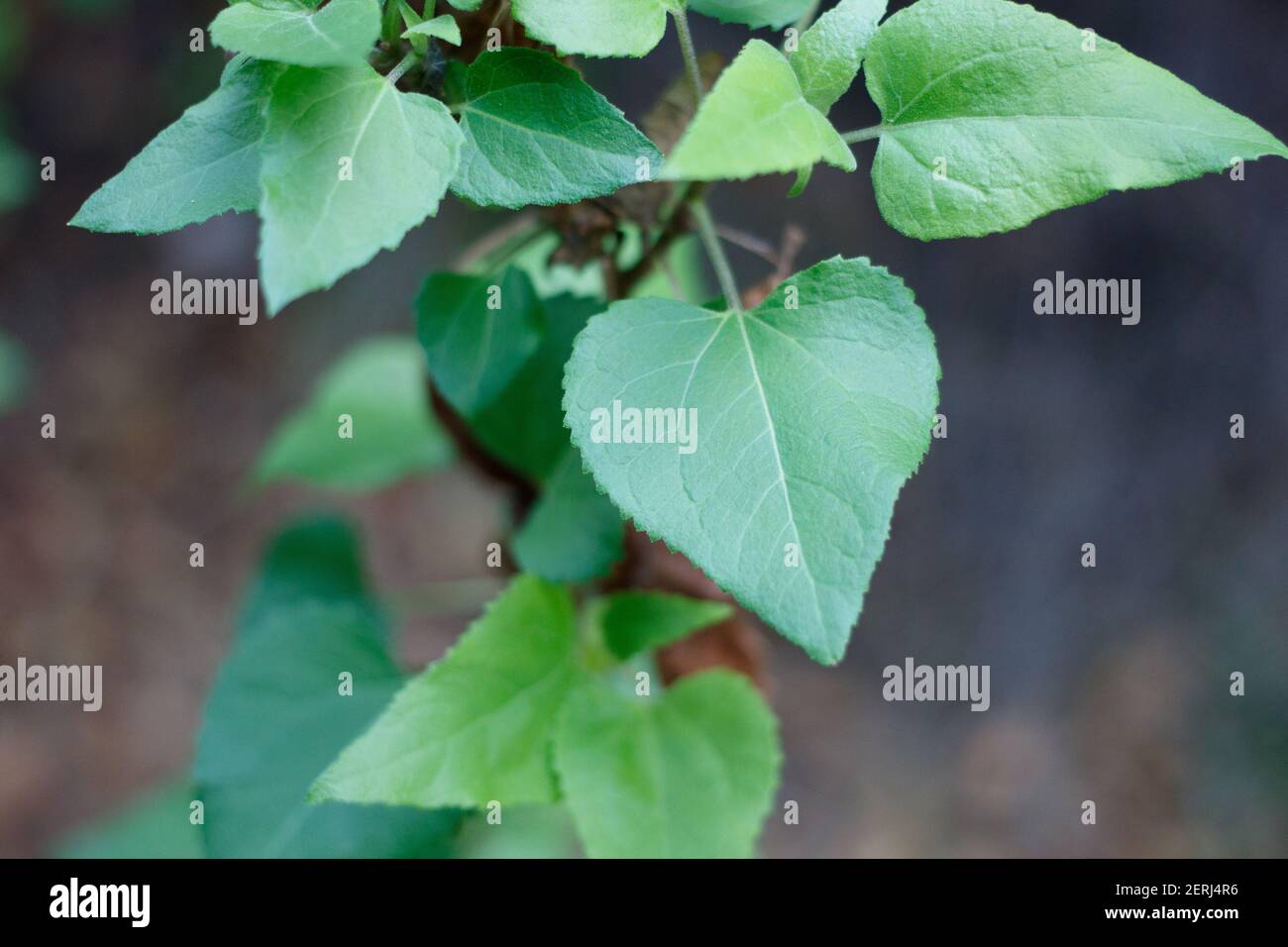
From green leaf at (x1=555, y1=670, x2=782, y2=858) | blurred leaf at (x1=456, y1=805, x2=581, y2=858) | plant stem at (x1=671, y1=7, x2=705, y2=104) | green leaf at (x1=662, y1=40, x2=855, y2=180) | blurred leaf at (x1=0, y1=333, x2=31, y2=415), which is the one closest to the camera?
green leaf at (x1=662, y1=40, x2=855, y2=180)

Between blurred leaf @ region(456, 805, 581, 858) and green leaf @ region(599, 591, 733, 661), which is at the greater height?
green leaf @ region(599, 591, 733, 661)

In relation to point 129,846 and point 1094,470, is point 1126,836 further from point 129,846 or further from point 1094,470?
point 129,846

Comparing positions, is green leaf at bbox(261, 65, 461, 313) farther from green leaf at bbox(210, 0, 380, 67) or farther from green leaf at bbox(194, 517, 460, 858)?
green leaf at bbox(194, 517, 460, 858)

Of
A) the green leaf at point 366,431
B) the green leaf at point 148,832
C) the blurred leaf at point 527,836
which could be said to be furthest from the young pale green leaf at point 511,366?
the green leaf at point 148,832

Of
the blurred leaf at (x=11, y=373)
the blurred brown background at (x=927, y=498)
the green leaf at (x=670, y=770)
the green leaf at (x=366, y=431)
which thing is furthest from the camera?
the blurred leaf at (x=11, y=373)

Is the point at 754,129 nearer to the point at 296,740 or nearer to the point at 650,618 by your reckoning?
the point at 650,618

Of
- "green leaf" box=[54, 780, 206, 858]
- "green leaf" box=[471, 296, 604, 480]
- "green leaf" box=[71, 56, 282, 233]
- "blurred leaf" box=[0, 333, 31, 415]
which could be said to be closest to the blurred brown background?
"blurred leaf" box=[0, 333, 31, 415]

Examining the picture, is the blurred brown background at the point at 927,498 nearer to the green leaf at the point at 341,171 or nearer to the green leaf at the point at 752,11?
the green leaf at the point at 752,11

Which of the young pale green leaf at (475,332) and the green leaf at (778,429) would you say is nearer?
the green leaf at (778,429)
